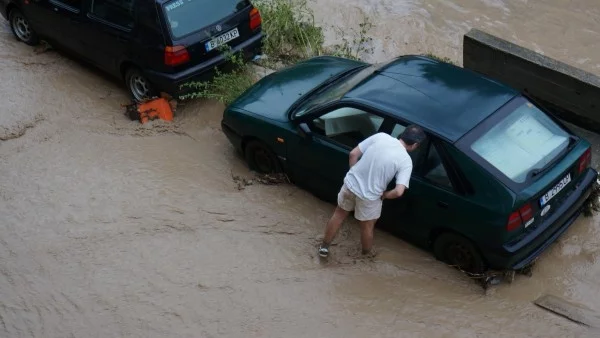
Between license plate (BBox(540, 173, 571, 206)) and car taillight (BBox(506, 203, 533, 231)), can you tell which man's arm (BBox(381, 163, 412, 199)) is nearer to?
car taillight (BBox(506, 203, 533, 231))

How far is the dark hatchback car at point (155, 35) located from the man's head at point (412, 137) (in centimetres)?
356

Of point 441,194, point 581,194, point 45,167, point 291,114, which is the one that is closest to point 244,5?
point 291,114

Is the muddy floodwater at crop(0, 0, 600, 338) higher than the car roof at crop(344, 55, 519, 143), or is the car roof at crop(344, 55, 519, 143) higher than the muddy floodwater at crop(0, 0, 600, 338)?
the car roof at crop(344, 55, 519, 143)

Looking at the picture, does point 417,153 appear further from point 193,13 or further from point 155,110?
point 155,110

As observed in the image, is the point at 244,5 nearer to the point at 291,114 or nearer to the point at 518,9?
the point at 291,114

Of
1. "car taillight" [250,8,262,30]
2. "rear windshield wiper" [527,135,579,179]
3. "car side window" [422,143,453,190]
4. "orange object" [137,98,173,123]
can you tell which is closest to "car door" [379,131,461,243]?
"car side window" [422,143,453,190]

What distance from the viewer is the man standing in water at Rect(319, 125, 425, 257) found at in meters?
5.59

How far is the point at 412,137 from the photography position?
18.2 ft

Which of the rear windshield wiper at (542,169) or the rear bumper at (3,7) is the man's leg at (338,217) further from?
the rear bumper at (3,7)

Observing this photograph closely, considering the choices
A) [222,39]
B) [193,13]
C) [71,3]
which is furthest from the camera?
[71,3]

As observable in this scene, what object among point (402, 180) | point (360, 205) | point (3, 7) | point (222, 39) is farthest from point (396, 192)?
point (3, 7)

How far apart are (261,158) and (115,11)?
2.89 meters

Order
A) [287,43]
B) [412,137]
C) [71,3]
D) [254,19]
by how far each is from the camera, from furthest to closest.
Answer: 1. [287,43]
2. [71,3]
3. [254,19]
4. [412,137]

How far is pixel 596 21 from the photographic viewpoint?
1109 centimetres
